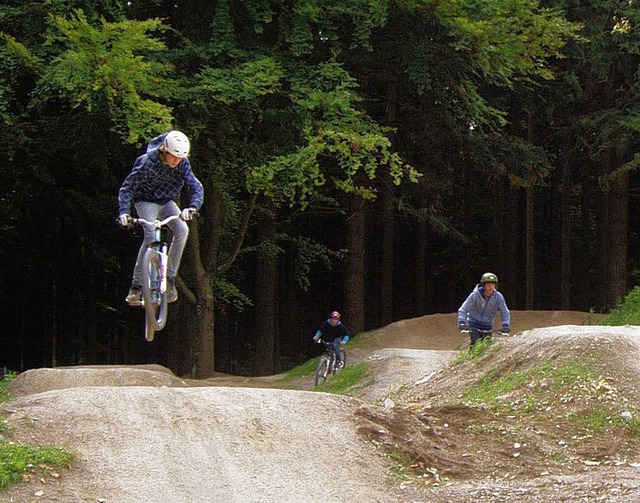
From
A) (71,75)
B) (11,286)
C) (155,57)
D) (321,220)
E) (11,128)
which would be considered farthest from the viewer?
(321,220)

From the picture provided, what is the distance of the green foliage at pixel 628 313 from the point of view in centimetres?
2191

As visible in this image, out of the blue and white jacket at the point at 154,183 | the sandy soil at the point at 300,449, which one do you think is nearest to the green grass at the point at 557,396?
the sandy soil at the point at 300,449

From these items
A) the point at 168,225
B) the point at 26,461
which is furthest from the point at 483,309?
the point at 26,461

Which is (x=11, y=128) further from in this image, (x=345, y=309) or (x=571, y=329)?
(x=571, y=329)

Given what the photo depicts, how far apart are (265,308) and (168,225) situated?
1940 cm

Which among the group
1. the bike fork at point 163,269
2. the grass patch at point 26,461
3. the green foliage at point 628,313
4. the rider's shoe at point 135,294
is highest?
the bike fork at point 163,269

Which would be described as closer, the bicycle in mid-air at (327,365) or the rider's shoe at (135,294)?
the rider's shoe at (135,294)

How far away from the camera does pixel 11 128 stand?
22.2 meters

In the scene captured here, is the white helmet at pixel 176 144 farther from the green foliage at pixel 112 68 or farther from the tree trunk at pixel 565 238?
the tree trunk at pixel 565 238

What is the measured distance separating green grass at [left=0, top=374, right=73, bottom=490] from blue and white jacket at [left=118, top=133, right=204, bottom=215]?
8.39ft

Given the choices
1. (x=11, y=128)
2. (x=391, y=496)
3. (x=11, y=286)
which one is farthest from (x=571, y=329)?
(x=11, y=286)

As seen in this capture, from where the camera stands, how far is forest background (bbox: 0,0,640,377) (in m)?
20.7

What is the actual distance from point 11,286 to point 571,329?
2456cm

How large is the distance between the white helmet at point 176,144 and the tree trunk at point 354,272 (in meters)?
20.2
